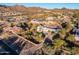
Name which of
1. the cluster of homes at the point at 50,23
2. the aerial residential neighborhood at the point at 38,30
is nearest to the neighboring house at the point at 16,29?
the aerial residential neighborhood at the point at 38,30

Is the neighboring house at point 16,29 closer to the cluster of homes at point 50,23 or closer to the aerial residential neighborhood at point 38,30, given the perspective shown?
the aerial residential neighborhood at point 38,30

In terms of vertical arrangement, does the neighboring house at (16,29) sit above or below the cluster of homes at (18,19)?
below

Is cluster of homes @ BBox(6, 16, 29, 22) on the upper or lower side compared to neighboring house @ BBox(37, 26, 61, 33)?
upper

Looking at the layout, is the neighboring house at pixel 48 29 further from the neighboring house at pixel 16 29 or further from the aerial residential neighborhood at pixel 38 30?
the neighboring house at pixel 16 29

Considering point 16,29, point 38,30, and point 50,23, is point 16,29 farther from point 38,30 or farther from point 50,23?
point 50,23

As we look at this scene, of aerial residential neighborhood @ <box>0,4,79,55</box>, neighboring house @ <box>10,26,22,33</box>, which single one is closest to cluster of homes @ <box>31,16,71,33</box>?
aerial residential neighborhood @ <box>0,4,79,55</box>

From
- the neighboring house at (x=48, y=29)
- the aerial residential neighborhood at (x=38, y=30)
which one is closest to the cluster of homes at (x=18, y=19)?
the aerial residential neighborhood at (x=38, y=30)

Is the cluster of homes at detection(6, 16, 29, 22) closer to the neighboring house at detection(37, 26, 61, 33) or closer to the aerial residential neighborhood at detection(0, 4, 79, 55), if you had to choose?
the aerial residential neighborhood at detection(0, 4, 79, 55)

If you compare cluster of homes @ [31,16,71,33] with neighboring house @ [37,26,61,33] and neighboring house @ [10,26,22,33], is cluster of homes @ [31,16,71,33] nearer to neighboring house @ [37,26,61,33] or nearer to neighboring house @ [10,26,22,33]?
neighboring house @ [37,26,61,33]

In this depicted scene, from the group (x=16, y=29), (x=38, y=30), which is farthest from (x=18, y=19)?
(x=38, y=30)
